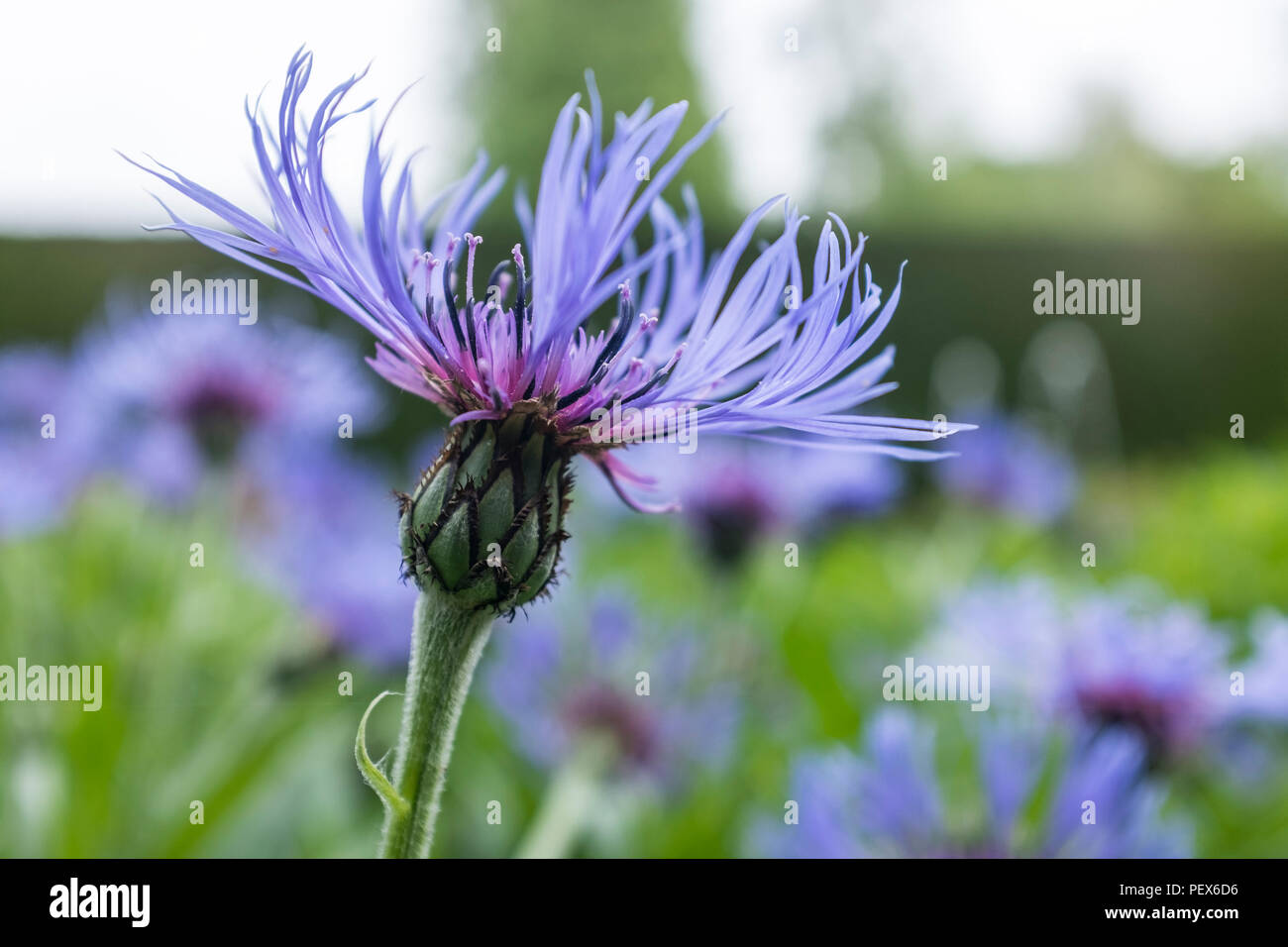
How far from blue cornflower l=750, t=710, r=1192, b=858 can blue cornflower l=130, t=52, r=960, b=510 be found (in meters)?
0.65

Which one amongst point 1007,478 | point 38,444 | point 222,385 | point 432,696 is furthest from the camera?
point 1007,478

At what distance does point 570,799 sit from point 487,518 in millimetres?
957

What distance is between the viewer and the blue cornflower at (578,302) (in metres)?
0.65

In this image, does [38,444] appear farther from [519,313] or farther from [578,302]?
[578,302]

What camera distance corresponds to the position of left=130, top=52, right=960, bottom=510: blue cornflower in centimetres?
65

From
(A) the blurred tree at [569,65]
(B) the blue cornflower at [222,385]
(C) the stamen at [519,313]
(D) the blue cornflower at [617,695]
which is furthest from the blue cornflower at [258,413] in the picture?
(A) the blurred tree at [569,65]

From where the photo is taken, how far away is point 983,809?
→ 1.35 meters

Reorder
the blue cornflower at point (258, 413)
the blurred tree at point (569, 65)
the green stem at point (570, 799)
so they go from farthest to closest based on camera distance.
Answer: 1. the blurred tree at point (569, 65)
2. the blue cornflower at point (258, 413)
3. the green stem at point (570, 799)

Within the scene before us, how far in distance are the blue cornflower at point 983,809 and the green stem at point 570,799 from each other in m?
0.31

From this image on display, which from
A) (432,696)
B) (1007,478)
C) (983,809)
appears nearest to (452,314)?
(432,696)

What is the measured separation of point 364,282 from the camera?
68 cm

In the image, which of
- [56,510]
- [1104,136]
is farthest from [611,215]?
[1104,136]

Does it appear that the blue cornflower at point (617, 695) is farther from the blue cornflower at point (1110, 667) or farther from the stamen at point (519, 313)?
A: the stamen at point (519, 313)
